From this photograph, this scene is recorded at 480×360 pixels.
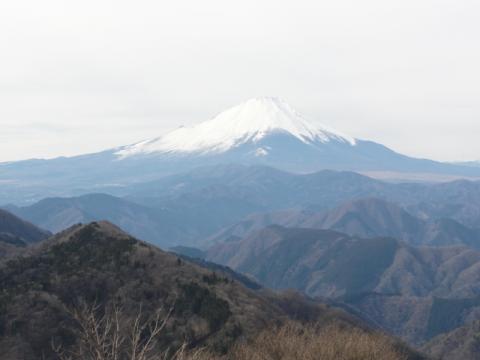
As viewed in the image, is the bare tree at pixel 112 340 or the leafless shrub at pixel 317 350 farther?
the leafless shrub at pixel 317 350

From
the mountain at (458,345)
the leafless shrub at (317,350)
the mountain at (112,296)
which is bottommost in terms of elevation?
the mountain at (458,345)

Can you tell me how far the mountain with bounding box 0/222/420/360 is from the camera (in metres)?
68.9

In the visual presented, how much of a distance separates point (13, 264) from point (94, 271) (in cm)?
1339

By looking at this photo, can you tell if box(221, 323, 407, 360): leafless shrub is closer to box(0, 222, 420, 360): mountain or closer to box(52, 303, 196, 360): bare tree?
box(52, 303, 196, 360): bare tree

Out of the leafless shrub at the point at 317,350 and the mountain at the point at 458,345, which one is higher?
the leafless shrub at the point at 317,350

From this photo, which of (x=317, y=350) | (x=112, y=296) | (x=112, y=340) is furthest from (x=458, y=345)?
(x=112, y=340)

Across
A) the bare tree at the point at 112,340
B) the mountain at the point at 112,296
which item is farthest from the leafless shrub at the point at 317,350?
the mountain at the point at 112,296

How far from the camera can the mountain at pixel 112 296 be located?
6894 centimetres

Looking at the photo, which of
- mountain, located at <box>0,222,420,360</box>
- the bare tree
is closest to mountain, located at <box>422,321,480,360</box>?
mountain, located at <box>0,222,420,360</box>

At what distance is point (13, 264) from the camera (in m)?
89.8

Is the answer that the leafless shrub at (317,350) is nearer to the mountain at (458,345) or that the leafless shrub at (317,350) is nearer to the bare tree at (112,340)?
the bare tree at (112,340)

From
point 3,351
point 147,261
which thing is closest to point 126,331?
point 3,351

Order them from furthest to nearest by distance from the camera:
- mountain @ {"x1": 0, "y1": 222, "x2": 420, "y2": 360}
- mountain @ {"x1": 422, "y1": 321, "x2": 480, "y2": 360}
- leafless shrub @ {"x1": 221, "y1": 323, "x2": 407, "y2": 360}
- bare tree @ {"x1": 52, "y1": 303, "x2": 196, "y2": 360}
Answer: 1. mountain @ {"x1": 422, "y1": 321, "x2": 480, "y2": 360}
2. mountain @ {"x1": 0, "y1": 222, "x2": 420, "y2": 360}
3. leafless shrub @ {"x1": 221, "y1": 323, "x2": 407, "y2": 360}
4. bare tree @ {"x1": 52, "y1": 303, "x2": 196, "y2": 360}

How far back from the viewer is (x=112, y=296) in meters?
79.9
